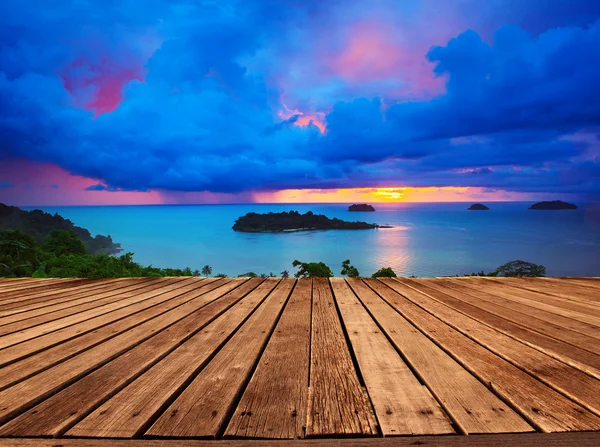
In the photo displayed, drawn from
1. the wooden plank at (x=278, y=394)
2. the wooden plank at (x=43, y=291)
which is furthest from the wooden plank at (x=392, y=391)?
the wooden plank at (x=43, y=291)

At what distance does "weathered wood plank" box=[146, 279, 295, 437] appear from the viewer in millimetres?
1170

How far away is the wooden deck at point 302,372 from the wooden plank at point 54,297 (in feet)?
0.21

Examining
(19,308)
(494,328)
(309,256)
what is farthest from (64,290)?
(309,256)

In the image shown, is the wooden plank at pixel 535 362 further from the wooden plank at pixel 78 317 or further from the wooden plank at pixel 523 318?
the wooden plank at pixel 78 317

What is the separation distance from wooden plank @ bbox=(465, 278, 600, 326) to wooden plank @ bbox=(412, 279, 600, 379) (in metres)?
0.36

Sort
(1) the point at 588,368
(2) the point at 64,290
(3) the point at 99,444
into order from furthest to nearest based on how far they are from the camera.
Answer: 1. (2) the point at 64,290
2. (1) the point at 588,368
3. (3) the point at 99,444

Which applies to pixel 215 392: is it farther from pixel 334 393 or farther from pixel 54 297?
pixel 54 297

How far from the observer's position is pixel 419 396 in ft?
4.56

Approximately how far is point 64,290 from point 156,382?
3.48 meters

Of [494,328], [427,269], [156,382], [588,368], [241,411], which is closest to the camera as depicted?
[241,411]

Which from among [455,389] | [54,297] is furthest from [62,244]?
[455,389]

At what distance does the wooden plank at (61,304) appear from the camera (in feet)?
9.44

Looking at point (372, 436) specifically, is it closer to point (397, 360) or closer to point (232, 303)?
point (397, 360)

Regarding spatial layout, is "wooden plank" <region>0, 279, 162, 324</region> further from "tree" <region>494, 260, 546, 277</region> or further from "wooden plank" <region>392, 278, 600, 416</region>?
"tree" <region>494, 260, 546, 277</region>
